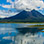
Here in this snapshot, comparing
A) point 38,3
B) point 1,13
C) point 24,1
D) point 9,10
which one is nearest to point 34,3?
point 38,3

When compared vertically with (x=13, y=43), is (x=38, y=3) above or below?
above

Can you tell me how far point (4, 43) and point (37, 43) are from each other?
7.71 ft

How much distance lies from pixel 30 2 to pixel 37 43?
718 cm

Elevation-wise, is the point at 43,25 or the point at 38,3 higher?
the point at 38,3

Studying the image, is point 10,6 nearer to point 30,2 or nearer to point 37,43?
point 30,2

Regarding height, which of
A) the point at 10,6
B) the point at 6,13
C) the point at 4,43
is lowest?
the point at 4,43

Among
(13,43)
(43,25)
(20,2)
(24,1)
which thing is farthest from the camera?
(43,25)

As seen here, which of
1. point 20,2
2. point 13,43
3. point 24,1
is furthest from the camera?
point 24,1

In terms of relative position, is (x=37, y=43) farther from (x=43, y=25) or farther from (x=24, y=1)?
(x=43, y=25)

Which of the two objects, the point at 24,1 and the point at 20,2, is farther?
the point at 24,1

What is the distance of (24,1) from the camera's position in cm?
1337

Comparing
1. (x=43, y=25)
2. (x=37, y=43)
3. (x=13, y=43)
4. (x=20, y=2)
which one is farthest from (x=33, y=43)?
(x=43, y=25)

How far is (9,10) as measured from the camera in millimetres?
13836

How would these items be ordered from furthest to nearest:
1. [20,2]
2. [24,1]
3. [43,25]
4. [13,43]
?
[43,25] < [24,1] < [20,2] < [13,43]
